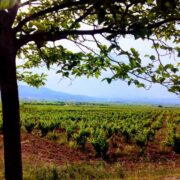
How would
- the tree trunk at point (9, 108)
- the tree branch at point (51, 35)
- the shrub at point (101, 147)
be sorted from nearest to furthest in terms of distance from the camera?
the tree trunk at point (9, 108), the tree branch at point (51, 35), the shrub at point (101, 147)

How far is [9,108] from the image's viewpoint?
5469 millimetres

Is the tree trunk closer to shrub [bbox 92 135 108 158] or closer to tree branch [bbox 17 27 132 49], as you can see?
tree branch [bbox 17 27 132 49]

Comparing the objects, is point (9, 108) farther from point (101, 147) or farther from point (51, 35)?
point (101, 147)

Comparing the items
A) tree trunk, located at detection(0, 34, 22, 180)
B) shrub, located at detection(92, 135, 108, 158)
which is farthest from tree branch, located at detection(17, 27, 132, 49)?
shrub, located at detection(92, 135, 108, 158)

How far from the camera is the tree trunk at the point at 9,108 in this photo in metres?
5.48

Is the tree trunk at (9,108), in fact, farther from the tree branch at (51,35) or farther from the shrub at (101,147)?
the shrub at (101,147)

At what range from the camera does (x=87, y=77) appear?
6535mm

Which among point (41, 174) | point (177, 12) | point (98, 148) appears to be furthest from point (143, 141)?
point (177, 12)

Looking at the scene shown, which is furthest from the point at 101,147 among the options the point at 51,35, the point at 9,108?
the point at 9,108

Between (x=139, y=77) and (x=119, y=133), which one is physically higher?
(x=139, y=77)

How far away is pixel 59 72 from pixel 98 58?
1.97ft

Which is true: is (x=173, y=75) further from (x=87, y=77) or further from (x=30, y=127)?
(x=30, y=127)

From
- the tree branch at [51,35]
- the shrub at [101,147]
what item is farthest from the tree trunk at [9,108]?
the shrub at [101,147]

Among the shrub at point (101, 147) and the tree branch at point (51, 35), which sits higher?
the tree branch at point (51, 35)
